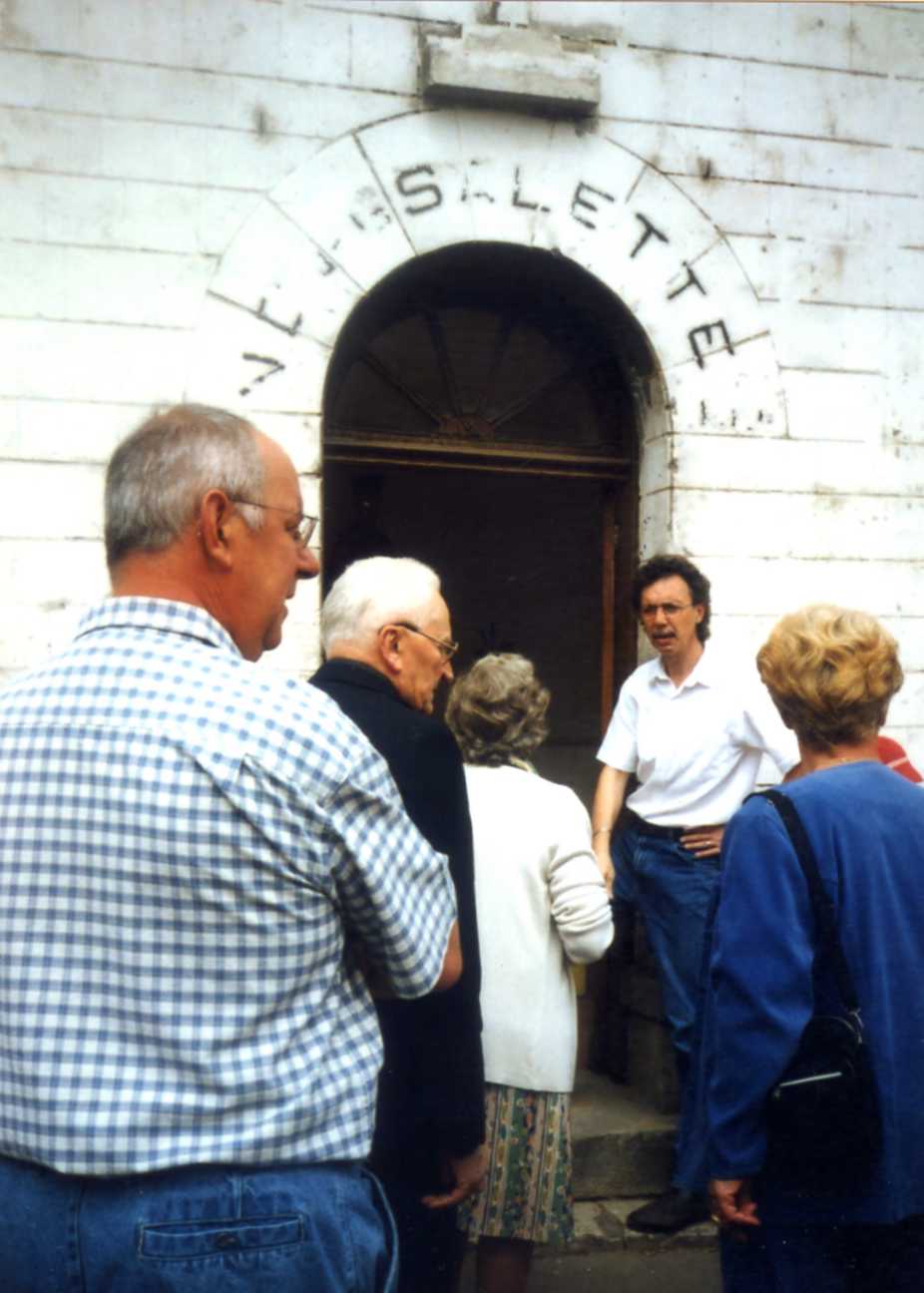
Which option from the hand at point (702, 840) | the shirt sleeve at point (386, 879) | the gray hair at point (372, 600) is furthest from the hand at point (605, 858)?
the shirt sleeve at point (386, 879)

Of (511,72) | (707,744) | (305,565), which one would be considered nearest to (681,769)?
(707,744)

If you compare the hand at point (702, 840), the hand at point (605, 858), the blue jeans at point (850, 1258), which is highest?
the hand at point (702, 840)

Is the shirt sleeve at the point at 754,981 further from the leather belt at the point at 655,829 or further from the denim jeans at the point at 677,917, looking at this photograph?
the leather belt at the point at 655,829

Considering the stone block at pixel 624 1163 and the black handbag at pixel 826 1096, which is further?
the stone block at pixel 624 1163

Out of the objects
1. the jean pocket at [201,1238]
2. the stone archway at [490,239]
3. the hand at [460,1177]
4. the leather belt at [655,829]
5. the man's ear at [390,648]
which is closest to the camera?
the jean pocket at [201,1238]

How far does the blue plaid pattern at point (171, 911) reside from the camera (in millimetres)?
1338

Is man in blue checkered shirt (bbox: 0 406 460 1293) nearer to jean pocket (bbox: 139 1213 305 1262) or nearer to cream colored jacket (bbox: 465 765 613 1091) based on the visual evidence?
jean pocket (bbox: 139 1213 305 1262)

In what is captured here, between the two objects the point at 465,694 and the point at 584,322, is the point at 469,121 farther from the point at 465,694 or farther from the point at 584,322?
the point at 465,694

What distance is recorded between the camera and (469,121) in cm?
482

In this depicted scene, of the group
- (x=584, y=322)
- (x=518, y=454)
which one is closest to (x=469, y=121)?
(x=584, y=322)

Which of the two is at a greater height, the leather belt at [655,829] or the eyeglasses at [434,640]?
the eyeglasses at [434,640]

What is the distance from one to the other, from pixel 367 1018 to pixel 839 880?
3.27ft

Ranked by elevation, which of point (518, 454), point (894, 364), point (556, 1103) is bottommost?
point (556, 1103)

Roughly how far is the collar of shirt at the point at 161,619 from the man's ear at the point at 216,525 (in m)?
0.07
